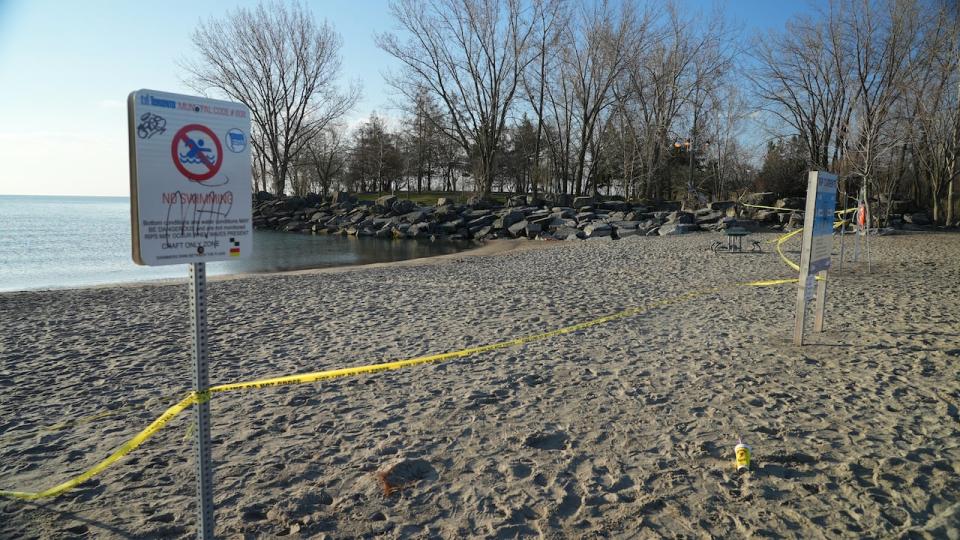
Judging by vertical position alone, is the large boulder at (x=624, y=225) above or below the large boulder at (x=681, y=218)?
below

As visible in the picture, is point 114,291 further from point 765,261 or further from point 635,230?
point 635,230

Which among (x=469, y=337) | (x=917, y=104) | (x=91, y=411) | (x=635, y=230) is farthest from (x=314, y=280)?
(x=917, y=104)

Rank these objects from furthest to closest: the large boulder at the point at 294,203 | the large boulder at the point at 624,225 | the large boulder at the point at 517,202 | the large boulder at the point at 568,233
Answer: the large boulder at the point at 294,203 → the large boulder at the point at 517,202 → the large boulder at the point at 624,225 → the large boulder at the point at 568,233

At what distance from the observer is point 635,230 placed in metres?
25.3

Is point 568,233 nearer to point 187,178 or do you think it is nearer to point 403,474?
point 403,474

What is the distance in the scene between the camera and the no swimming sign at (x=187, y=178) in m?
2.33

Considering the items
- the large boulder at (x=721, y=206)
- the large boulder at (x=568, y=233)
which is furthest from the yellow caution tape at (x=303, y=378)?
the large boulder at (x=721, y=206)

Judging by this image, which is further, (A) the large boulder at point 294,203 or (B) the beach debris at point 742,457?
(A) the large boulder at point 294,203

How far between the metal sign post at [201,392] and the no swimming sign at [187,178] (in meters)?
0.14

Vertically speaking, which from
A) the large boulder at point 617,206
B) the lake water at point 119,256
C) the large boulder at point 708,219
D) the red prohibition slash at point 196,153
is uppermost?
the large boulder at point 617,206

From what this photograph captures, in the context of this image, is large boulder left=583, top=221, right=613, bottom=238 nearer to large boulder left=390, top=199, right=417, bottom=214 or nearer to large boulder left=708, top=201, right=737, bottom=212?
large boulder left=708, top=201, right=737, bottom=212

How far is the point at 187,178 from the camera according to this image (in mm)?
2473

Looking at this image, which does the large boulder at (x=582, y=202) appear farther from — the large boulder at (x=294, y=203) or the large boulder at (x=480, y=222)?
the large boulder at (x=294, y=203)

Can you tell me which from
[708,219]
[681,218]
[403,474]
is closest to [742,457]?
[403,474]
